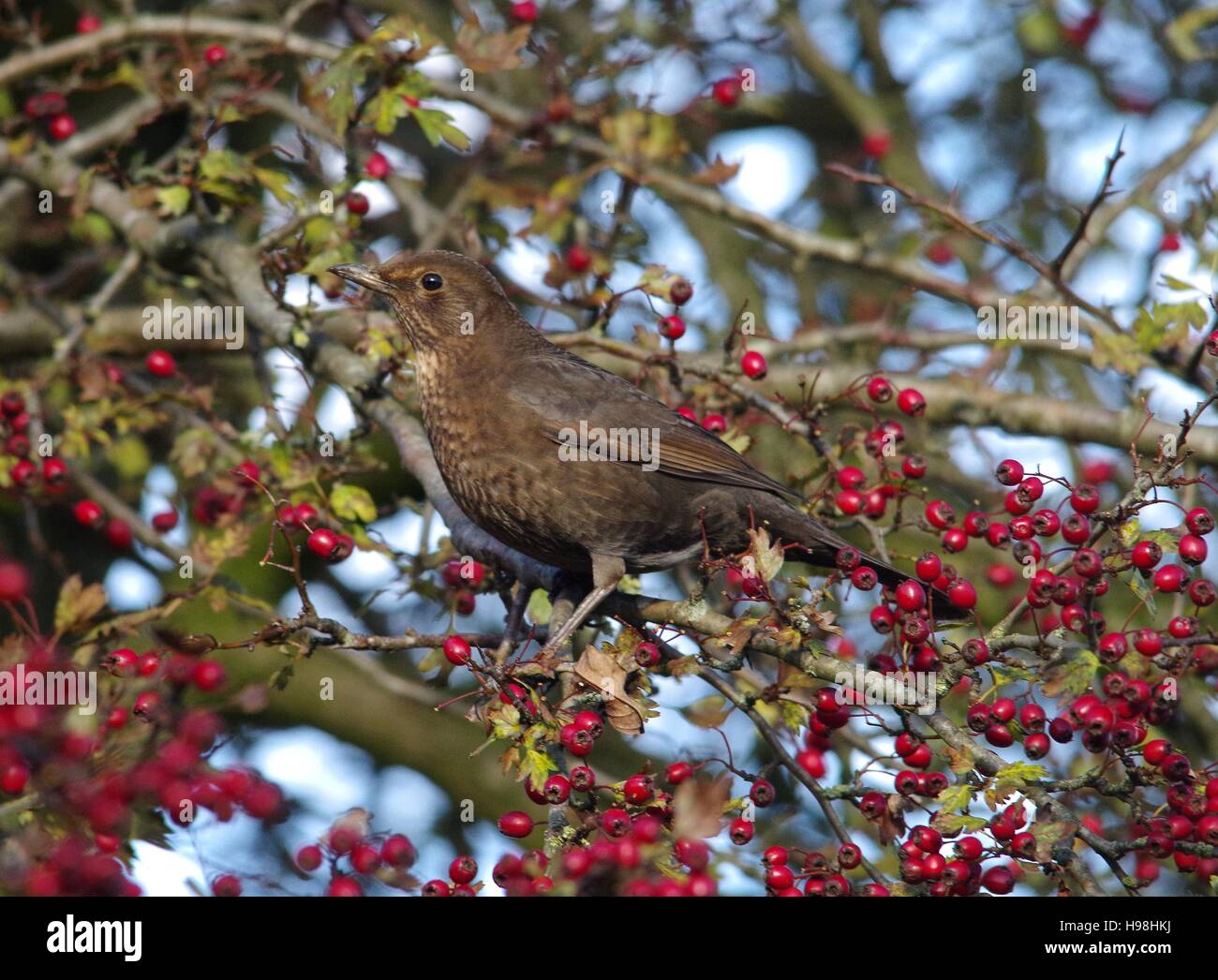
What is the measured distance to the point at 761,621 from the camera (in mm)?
3193

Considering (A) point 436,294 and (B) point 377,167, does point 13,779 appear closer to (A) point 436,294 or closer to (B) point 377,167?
(A) point 436,294

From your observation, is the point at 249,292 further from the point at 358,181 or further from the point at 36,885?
the point at 36,885

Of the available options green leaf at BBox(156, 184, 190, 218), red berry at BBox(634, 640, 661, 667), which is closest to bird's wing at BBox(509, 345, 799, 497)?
red berry at BBox(634, 640, 661, 667)

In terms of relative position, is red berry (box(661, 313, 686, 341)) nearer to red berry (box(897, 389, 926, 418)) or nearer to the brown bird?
the brown bird

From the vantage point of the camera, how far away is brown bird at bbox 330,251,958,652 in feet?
13.4

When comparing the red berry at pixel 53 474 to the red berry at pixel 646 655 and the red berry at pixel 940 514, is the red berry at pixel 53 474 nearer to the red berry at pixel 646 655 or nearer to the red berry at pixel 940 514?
the red berry at pixel 646 655

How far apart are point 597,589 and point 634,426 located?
0.62 metres

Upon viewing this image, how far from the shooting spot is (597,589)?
4023 mm

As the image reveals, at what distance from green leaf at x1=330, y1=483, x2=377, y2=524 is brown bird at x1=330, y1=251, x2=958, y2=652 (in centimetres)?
27

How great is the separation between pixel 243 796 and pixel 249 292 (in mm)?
2514

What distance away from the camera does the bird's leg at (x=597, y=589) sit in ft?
12.7

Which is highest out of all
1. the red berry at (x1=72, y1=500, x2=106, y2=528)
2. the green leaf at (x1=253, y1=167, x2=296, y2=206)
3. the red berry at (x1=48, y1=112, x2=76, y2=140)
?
the red berry at (x1=48, y1=112, x2=76, y2=140)

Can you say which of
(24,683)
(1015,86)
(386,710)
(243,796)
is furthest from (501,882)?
(1015,86)

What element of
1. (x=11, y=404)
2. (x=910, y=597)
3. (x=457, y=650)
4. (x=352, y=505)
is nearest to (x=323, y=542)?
(x=352, y=505)
